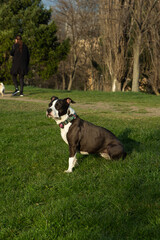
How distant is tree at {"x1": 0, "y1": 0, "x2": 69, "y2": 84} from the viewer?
115ft

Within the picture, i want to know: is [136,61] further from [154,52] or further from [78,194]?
[78,194]

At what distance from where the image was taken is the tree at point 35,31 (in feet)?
115

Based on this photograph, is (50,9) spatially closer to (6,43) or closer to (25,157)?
(6,43)

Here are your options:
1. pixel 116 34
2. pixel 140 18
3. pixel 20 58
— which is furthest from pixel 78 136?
pixel 116 34

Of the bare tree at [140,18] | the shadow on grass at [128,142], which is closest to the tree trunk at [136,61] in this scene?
the bare tree at [140,18]

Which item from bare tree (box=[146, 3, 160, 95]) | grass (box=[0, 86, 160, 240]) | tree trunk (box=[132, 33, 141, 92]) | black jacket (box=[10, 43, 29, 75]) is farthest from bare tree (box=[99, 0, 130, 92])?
grass (box=[0, 86, 160, 240])

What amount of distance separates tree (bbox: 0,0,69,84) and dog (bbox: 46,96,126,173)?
102 ft

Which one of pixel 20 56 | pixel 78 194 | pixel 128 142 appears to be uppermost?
pixel 20 56

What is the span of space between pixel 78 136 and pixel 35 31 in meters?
33.1

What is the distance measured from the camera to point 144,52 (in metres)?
28.2

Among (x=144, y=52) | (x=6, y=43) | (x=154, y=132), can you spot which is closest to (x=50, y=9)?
(x=6, y=43)

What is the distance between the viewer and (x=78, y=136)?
4.60m

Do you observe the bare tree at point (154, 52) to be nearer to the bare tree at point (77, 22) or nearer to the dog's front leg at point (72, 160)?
the bare tree at point (77, 22)

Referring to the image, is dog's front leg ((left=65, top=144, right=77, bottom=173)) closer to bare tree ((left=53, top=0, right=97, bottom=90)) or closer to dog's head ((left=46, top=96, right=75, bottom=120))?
dog's head ((left=46, top=96, right=75, bottom=120))
